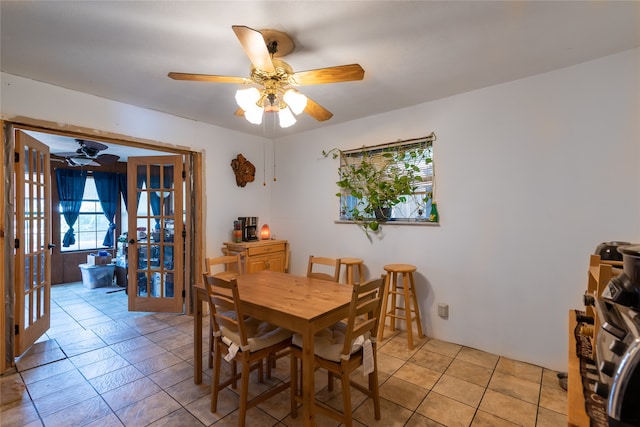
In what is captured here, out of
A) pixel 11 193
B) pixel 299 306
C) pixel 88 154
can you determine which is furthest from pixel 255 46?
pixel 88 154

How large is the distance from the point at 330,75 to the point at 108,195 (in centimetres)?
600

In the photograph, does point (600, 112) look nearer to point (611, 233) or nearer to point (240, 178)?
point (611, 233)

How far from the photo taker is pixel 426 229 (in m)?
3.02

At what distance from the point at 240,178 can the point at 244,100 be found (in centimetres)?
236

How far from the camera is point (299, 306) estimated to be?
178 cm

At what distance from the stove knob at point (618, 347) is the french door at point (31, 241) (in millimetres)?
3757

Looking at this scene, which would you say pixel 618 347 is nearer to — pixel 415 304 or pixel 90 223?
pixel 415 304

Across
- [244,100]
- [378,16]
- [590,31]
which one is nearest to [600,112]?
[590,31]

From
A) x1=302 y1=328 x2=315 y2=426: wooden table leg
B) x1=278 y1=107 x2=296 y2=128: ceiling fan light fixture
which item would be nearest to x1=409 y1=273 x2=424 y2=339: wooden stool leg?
x1=302 y1=328 x2=315 y2=426: wooden table leg

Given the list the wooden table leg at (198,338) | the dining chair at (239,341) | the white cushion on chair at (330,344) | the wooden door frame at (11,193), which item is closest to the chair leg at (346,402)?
the white cushion on chair at (330,344)

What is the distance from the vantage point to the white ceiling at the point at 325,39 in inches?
64.4

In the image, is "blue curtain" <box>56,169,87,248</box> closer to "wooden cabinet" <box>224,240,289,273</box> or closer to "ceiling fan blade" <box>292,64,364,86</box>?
"wooden cabinet" <box>224,240,289,273</box>

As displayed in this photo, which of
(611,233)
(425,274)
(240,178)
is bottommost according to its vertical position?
(425,274)

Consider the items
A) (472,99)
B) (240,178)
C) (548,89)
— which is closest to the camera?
(548,89)
